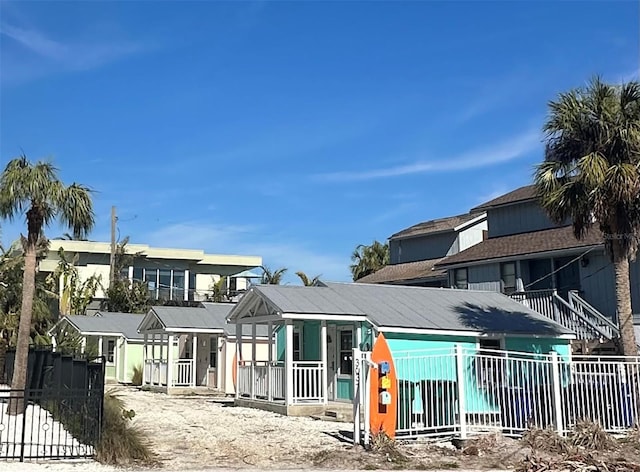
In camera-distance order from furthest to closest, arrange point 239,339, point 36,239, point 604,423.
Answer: point 239,339, point 36,239, point 604,423

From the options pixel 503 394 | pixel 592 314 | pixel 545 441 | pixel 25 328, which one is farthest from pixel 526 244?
pixel 25 328

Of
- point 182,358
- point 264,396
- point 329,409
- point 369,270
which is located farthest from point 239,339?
point 369,270

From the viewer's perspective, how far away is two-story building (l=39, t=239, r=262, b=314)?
168ft

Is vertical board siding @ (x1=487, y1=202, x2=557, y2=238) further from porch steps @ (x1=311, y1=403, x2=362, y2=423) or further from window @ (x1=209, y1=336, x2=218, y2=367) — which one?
porch steps @ (x1=311, y1=403, x2=362, y2=423)

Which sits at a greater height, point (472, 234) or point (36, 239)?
point (472, 234)

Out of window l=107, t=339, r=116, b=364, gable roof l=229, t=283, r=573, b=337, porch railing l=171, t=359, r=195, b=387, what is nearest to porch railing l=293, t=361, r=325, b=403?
gable roof l=229, t=283, r=573, b=337

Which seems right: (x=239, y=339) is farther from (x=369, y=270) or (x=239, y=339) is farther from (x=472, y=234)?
(x=369, y=270)

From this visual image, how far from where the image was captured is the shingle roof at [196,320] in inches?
1220

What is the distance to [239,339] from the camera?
25.8 meters

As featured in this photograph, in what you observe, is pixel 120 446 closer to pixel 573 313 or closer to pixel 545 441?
pixel 545 441

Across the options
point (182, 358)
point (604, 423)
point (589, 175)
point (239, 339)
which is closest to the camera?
point (604, 423)

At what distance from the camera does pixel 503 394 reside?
1605cm

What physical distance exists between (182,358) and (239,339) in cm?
838

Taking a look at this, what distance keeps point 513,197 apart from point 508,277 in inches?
188
